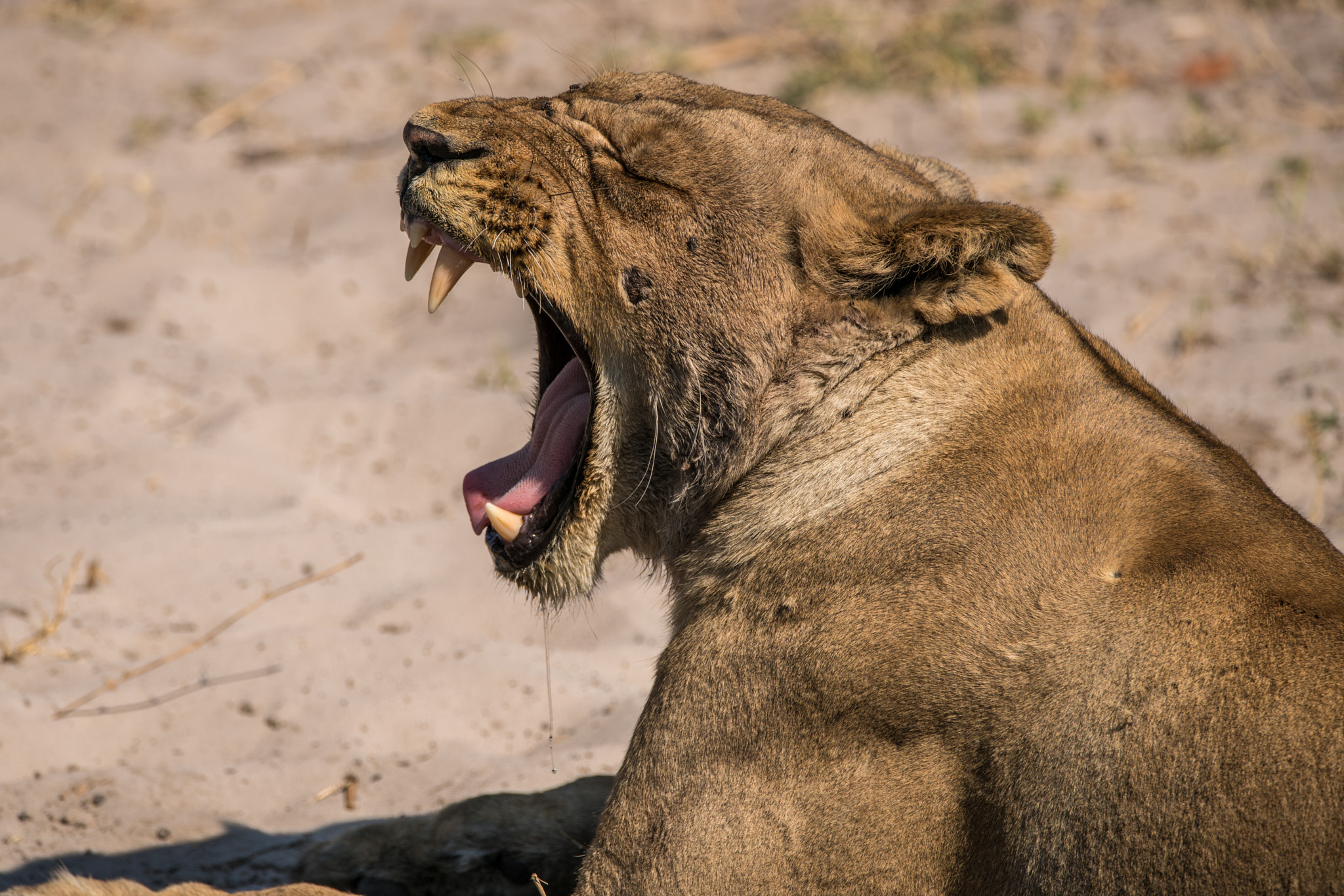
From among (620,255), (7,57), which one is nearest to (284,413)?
(620,255)

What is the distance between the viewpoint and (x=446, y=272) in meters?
2.73

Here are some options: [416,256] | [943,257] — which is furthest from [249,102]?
[943,257]

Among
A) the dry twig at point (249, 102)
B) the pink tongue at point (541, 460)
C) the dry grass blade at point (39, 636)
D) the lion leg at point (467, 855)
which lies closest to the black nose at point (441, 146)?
the pink tongue at point (541, 460)

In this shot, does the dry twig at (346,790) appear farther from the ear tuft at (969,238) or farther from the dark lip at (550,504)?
the ear tuft at (969,238)

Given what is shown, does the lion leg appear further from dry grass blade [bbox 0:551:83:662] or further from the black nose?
the black nose

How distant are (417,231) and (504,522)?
662mm

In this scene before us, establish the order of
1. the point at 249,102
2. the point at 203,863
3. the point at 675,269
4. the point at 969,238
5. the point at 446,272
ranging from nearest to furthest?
the point at 969,238
the point at 675,269
the point at 446,272
the point at 203,863
the point at 249,102

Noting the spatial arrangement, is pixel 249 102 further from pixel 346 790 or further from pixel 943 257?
pixel 943 257

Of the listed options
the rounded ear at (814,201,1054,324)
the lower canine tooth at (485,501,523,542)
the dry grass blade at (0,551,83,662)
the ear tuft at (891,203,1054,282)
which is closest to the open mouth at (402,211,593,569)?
the lower canine tooth at (485,501,523,542)

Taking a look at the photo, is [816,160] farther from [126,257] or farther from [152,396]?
[126,257]

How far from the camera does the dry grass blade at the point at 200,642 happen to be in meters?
3.46

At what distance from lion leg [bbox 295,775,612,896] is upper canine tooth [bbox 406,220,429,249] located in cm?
135

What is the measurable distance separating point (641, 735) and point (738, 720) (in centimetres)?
21

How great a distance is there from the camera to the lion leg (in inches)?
116
